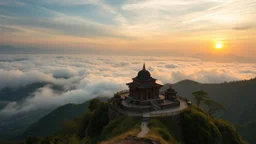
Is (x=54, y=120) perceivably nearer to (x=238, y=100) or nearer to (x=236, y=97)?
(x=238, y=100)

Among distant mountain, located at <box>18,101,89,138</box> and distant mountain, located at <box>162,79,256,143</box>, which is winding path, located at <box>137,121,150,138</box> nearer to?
distant mountain, located at <box>162,79,256,143</box>

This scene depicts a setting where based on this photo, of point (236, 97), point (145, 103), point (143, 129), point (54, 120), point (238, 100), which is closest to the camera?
point (143, 129)

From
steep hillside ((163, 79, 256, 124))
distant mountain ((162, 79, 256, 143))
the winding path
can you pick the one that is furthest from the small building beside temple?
steep hillside ((163, 79, 256, 124))

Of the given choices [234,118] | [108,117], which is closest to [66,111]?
[108,117]

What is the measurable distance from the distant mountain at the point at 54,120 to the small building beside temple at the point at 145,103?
135477mm

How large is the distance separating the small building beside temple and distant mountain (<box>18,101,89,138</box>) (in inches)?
5334

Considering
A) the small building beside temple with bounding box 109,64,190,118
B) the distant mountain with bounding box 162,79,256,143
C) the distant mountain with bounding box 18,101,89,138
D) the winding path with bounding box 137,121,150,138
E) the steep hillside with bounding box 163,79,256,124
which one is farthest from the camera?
the distant mountain with bounding box 18,101,89,138

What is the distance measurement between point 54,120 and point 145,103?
159619 mm

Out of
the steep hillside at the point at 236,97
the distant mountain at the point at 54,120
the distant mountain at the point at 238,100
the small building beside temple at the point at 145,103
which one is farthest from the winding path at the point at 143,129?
the distant mountain at the point at 54,120

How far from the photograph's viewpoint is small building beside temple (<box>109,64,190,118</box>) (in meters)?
48.1

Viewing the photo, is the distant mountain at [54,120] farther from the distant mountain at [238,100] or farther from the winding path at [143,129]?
the winding path at [143,129]

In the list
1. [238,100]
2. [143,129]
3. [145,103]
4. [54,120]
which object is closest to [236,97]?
[238,100]

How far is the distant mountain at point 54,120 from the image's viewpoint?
563ft

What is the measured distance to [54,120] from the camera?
183 meters
